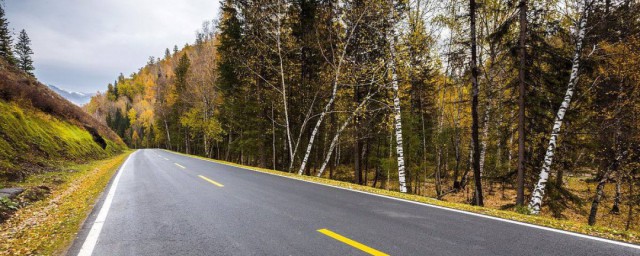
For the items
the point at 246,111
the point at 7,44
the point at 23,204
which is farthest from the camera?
the point at 7,44

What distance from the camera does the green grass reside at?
11.5 m

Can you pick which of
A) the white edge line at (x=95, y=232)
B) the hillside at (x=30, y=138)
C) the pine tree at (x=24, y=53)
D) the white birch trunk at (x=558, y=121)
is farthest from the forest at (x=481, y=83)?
the pine tree at (x=24, y=53)

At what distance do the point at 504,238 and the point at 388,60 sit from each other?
35.0 ft

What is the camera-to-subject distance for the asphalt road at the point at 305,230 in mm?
3871

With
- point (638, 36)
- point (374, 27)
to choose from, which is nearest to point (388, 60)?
point (374, 27)

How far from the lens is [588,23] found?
33.8 feet

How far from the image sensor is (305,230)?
15.3ft

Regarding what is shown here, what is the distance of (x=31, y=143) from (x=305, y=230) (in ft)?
60.0

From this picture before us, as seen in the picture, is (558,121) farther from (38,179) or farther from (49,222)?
(38,179)

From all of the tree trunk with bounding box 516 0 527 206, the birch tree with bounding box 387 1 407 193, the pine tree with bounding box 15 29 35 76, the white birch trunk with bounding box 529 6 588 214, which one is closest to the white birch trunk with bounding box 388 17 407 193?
the birch tree with bounding box 387 1 407 193

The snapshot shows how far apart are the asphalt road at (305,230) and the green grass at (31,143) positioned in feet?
27.3

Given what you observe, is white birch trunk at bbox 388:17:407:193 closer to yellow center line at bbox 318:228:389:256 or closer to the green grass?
yellow center line at bbox 318:228:389:256

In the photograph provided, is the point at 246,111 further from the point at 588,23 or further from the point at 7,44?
the point at 7,44

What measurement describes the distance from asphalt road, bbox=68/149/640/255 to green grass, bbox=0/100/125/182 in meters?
8.31
